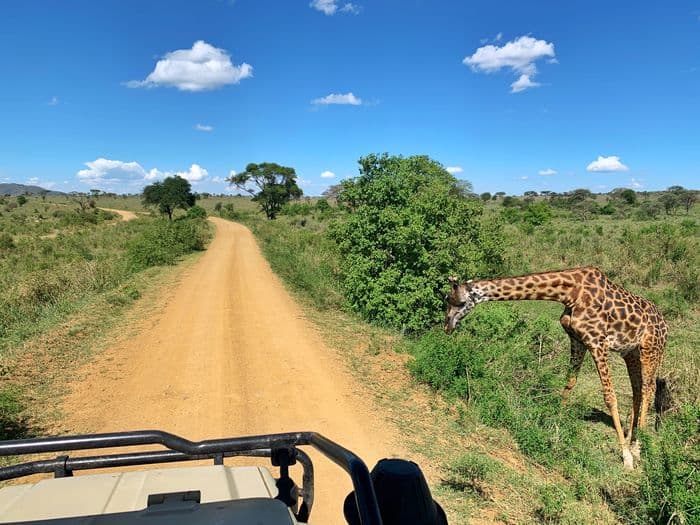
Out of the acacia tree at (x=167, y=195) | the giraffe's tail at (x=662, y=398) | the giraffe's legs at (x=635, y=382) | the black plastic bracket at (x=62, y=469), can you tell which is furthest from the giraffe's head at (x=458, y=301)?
the acacia tree at (x=167, y=195)

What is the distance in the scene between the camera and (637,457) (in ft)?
18.4

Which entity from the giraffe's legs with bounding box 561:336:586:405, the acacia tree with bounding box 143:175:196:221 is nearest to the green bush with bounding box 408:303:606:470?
the giraffe's legs with bounding box 561:336:586:405

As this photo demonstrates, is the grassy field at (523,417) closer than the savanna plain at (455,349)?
Yes

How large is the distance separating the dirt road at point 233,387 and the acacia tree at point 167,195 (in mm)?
41412

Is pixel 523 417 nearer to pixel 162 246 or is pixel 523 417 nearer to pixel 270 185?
pixel 162 246

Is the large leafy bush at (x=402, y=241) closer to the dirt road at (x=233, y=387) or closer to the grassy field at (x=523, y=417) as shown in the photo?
the grassy field at (x=523, y=417)

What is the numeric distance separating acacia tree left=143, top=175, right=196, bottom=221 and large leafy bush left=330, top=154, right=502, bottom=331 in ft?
138

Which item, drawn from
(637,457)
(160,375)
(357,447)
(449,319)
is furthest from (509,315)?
(160,375)

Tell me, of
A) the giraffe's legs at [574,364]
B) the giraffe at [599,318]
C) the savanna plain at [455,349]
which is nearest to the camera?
the savanna plain at [455,349]

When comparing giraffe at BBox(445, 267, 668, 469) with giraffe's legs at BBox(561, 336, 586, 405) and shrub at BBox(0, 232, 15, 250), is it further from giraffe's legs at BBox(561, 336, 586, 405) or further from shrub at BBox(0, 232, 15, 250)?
shrub at BBox(0, 232, 15, 250)

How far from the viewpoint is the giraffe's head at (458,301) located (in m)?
6.45

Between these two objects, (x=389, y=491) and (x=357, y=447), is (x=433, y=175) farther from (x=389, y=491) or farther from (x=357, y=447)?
(x=389, y=491)

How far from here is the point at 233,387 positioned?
6848mm

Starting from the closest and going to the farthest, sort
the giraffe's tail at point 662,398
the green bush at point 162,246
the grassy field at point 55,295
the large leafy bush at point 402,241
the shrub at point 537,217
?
the grassy field at point 55,295
the giraffe's tail at point 662,398
the large leafy bush at point 402,241
the green bush at point 162,246
the shrub at point 537,217
